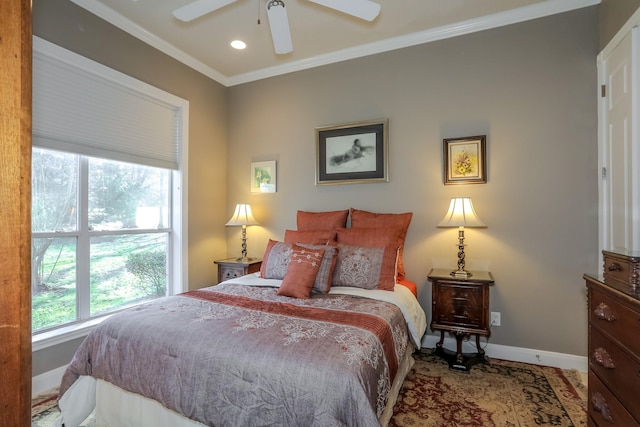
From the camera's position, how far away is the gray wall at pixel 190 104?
233 cm

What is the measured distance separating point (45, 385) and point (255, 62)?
340 cm

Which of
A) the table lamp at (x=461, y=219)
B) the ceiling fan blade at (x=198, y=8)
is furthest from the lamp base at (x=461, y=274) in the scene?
the ceiling fan blade at (x=198, y=8)

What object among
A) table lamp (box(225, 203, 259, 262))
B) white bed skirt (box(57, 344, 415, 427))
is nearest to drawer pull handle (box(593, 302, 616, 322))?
white bed skirt (box(57, 344, 415, 427))

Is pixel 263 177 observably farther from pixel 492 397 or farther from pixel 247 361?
pixel 492 397

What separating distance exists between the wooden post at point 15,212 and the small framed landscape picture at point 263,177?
10.2 feet

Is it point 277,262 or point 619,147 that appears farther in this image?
point 277,262

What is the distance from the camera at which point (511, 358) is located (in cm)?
268

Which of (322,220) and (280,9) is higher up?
(280,9)

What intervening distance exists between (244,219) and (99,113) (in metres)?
1.60

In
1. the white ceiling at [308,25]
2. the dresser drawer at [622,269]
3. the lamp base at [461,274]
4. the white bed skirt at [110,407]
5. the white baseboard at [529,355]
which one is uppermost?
the white ceiling at [308,25]

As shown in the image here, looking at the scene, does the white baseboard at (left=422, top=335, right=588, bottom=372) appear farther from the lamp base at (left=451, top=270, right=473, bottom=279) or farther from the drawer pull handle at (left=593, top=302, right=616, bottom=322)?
the drawer pull handle at (left=593, top=302, right=616, bottom=322)

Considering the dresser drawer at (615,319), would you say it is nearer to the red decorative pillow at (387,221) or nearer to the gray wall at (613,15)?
the red decorative pillow at (387,221)

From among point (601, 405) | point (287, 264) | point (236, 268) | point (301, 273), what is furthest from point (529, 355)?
point (236, 268)

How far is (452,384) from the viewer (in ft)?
7.49
